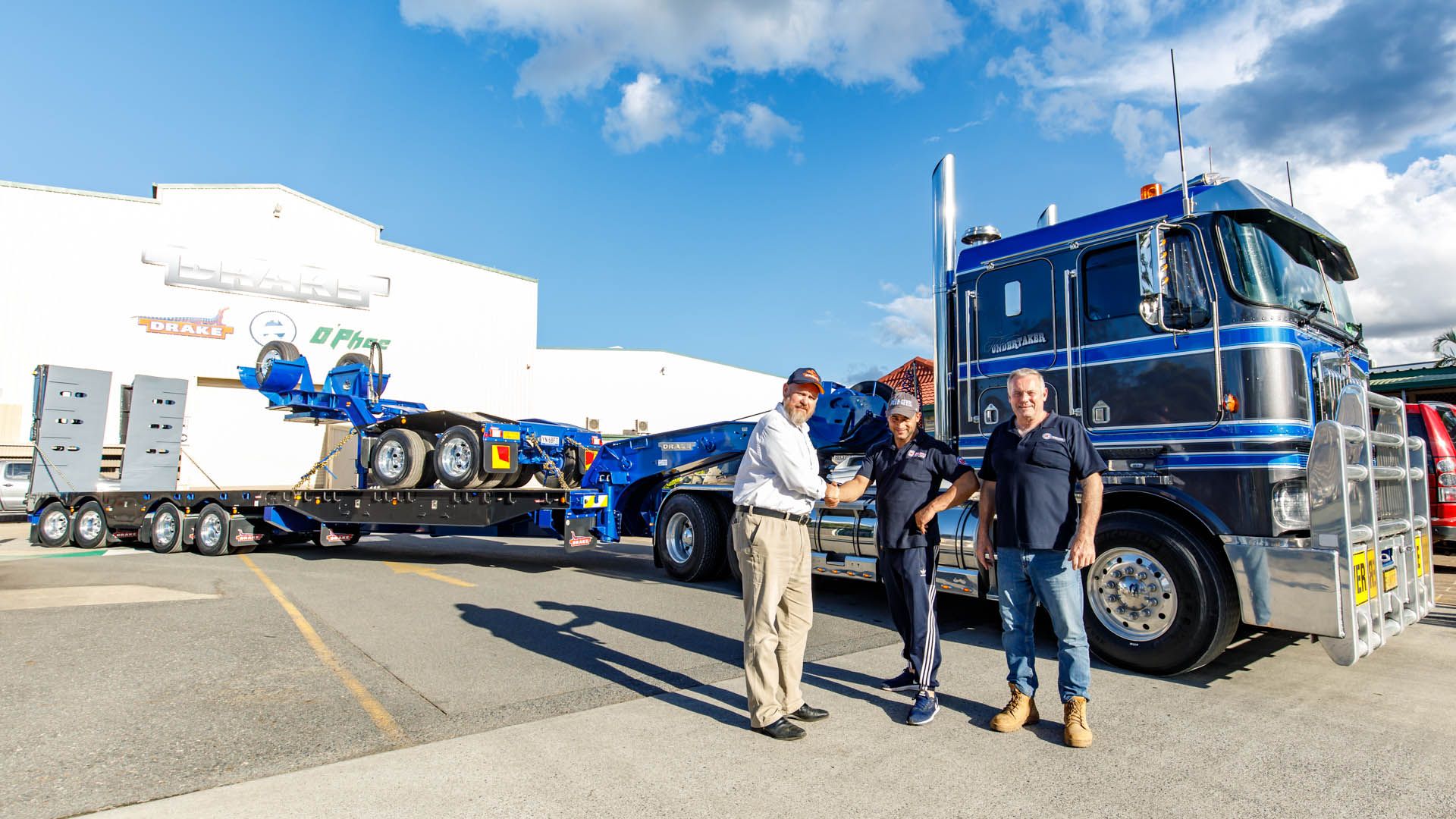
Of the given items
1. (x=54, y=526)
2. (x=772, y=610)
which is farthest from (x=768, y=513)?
(x=54, y=526)

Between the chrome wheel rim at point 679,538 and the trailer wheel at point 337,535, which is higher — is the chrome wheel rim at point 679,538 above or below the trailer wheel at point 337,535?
above

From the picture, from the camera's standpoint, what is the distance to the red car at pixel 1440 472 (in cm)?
891

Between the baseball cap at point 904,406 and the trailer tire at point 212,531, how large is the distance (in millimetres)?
12256

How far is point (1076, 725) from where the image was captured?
3.77m

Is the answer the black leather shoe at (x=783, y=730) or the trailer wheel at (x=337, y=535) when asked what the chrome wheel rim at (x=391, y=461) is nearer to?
the trailer wheel at (x=337, y=535)

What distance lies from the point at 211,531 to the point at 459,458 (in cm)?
544

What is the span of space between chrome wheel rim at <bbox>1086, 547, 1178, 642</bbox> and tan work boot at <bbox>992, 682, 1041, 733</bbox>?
1.35 m

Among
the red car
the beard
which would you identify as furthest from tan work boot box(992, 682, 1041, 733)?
the red car

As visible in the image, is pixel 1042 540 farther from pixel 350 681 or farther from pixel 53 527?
pixel 53 527

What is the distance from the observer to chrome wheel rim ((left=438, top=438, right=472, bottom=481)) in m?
10.9

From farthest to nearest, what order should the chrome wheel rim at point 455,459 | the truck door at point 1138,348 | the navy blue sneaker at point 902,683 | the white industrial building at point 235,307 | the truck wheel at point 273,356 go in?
the white industrial building at point 235,307
the truck wheel at point 273,356
the chrome wheel rim at point 455,459
the truck door at point 1138,348
the navy blue sneaker at point 902,683

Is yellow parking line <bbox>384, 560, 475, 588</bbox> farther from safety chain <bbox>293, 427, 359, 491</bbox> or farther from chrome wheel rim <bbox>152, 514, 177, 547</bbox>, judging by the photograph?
chrome wheel rim <bbox>152, 514, 177, 547</bbox>

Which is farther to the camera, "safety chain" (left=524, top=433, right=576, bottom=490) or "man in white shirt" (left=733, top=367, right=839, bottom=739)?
"safety chain" (left=524, top=433, right=576, bottom=490)

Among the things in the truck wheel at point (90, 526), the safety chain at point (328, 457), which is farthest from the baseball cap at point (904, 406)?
the truck wheel at point (90, 526)
